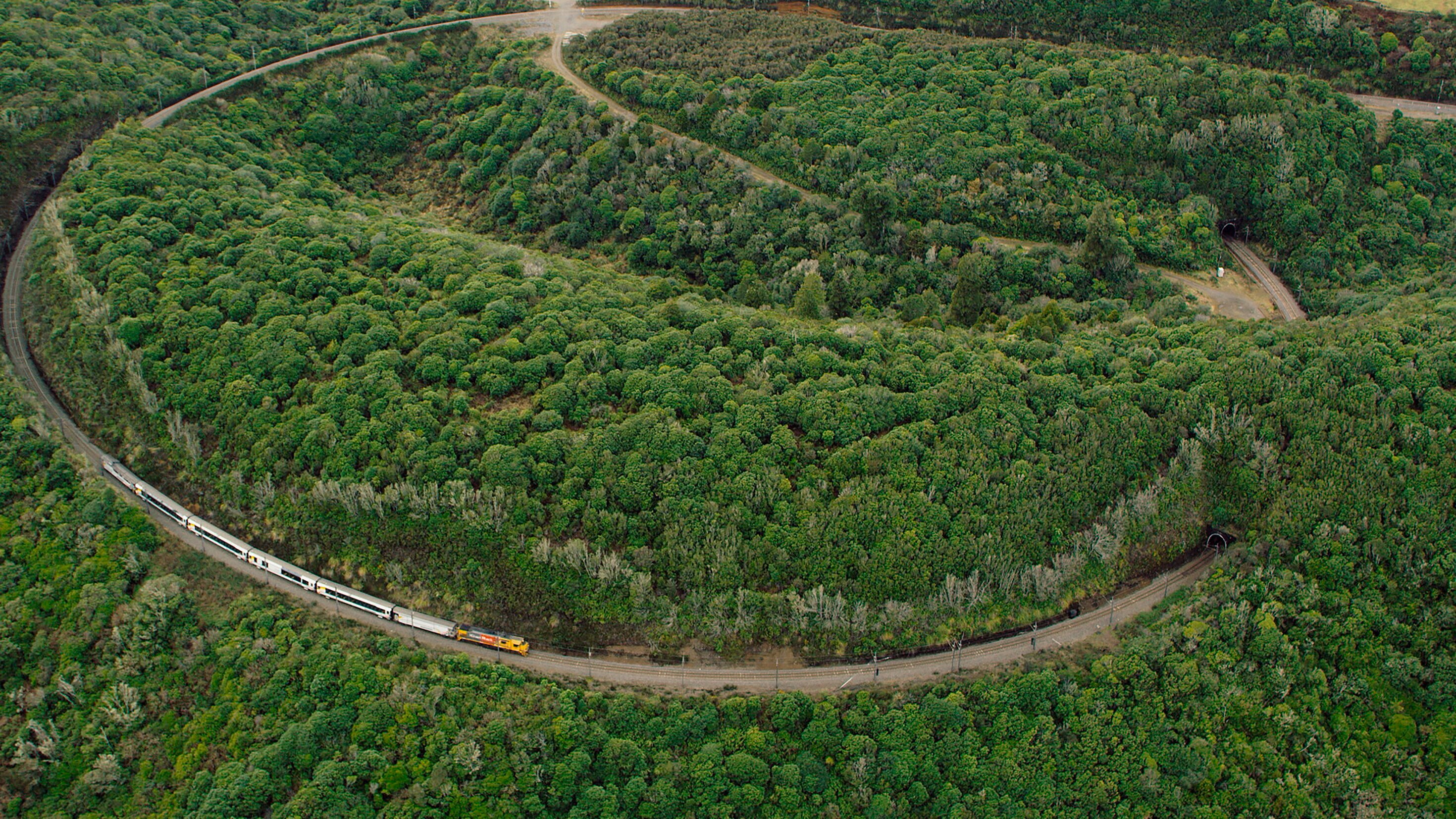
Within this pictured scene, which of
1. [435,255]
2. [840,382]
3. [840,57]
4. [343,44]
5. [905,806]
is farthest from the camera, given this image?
[343,44]

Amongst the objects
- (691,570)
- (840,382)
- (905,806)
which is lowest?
(905,806)

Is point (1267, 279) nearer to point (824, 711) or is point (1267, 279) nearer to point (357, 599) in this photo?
point (824, 711)

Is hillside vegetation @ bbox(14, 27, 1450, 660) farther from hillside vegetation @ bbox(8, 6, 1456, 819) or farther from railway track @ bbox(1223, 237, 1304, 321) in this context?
railway track @ bbox(1223, 237, 1304, 321)

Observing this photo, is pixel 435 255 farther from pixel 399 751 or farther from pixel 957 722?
pixel 957 722

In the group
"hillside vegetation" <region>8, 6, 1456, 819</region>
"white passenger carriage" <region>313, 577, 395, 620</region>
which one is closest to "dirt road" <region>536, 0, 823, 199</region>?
"hillside vegetation" <region>8, 6, 1456, 819</region>

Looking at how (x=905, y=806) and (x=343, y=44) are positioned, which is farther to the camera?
(x=343, y=44)

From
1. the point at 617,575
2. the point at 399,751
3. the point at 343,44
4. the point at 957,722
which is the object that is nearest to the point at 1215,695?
the point at 957,722
